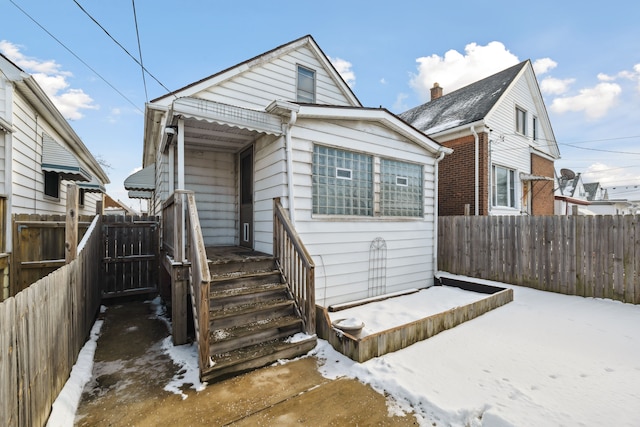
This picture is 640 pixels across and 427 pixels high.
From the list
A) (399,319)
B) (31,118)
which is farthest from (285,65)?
(399,319)

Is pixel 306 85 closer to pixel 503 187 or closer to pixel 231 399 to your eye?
pixel 231 399

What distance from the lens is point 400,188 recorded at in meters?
6.54

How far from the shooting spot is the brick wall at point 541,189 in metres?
12.6

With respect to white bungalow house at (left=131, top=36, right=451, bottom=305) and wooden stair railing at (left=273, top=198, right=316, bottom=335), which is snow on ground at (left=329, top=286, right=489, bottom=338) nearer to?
white bungalow house at (left=131, top=36, right=451, bottom=305)

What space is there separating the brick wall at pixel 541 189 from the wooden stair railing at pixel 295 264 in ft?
41.2

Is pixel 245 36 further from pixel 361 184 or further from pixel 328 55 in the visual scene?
pixel 361 184

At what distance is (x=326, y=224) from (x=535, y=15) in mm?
8816

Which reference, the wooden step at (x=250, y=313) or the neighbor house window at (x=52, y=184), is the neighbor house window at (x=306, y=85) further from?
the neighbor house window at (x=52, y=184)

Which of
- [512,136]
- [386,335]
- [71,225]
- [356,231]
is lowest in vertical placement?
[386,335]

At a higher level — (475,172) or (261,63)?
(261,63)

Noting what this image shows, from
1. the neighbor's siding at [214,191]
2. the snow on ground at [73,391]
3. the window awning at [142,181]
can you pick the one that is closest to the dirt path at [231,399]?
the snow on ground at [73,391]

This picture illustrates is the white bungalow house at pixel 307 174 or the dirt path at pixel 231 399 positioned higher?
the white bungalow house at pixel 307 174

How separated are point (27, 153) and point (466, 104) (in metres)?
13.6

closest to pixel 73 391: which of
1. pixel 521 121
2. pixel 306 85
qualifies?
pixel 306 85
